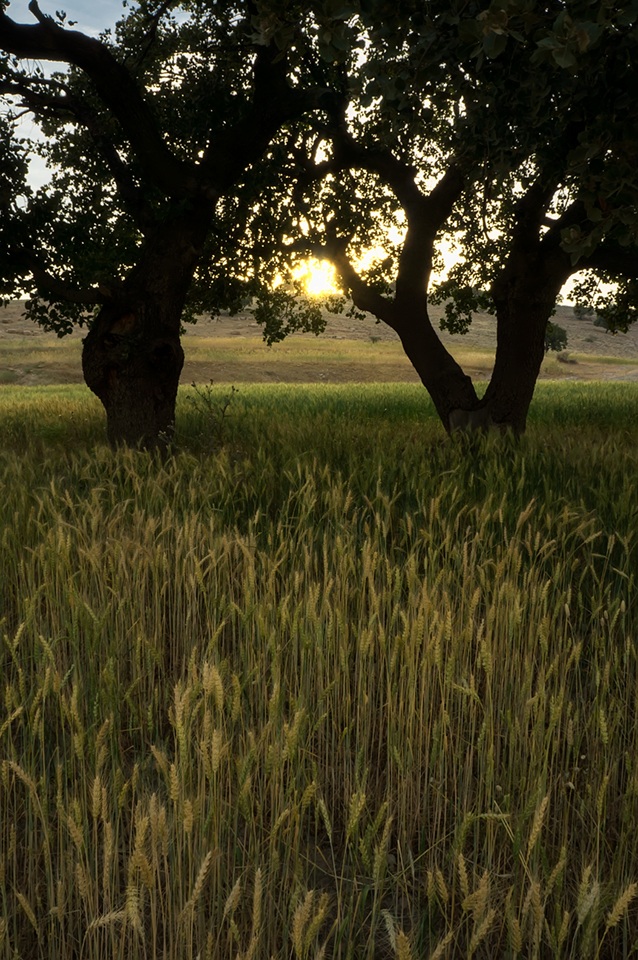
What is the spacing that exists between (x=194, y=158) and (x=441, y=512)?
8325 millimetres

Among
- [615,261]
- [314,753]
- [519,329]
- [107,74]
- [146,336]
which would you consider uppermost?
[107,74]

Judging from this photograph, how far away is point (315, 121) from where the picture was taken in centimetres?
1052

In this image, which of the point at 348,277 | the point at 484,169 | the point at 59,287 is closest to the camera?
the point at 484,169

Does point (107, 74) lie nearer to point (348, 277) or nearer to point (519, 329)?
point (348, 277)

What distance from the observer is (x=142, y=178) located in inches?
416

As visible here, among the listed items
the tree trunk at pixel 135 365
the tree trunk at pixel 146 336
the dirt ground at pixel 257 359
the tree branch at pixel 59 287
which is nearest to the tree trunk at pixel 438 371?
the tree trunk at pixel 146 336

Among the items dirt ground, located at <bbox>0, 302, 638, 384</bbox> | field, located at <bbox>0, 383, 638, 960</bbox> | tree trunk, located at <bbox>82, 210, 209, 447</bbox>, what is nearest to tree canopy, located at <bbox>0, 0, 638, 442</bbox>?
tree trunk, located at <bbox>82, 210, 209, 447</bbox>

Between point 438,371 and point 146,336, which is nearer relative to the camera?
point 146,336

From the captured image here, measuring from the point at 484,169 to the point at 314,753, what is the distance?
16.0ft

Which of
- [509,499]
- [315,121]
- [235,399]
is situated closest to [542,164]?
[509,499]

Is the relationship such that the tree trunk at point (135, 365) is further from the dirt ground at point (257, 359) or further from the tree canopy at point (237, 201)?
the dirt ground at point (257, 359)

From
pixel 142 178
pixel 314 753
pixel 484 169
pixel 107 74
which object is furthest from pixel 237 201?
pixel 314 753

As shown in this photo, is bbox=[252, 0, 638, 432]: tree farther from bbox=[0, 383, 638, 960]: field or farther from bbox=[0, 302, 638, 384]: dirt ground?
bbox=[0, 302, 638, 384]: dirt ground

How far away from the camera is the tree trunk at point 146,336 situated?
938cm
